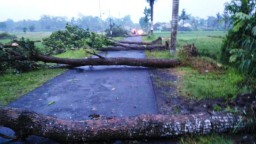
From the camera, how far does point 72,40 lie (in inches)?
886

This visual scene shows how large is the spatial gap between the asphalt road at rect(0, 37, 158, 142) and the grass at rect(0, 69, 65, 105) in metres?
0.31

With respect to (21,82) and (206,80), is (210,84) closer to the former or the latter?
(206,80)

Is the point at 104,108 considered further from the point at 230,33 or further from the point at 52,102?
the point at 230,33

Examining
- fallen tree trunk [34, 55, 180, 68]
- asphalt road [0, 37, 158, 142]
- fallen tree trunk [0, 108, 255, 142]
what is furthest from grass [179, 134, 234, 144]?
fallen tree trunk [34, 55, 180, 68]

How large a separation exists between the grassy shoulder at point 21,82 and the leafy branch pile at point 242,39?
20.5 ft

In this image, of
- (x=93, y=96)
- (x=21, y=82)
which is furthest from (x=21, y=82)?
(x=93, y=96)

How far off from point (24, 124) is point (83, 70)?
7.38 metres

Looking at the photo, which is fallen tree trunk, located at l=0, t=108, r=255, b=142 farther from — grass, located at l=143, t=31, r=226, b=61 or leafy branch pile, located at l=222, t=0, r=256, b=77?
grass, located at l=143, t=31, r=226, b=61

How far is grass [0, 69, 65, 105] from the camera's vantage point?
764 cm

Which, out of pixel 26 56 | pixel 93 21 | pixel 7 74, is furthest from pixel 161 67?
pixel 93 21

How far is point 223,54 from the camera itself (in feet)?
34.6

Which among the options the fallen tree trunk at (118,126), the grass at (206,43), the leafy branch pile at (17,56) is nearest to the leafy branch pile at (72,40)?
the grass at (206,43)

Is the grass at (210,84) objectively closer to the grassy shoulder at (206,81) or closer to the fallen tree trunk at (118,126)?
the grassy shoulder at (206,81)

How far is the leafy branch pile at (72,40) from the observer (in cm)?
1975
